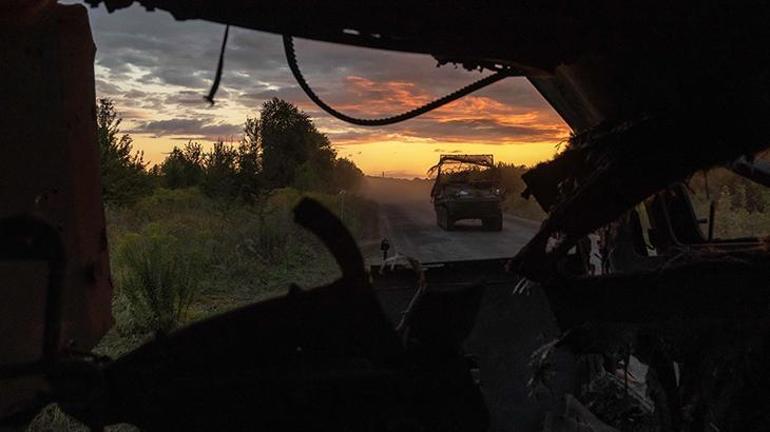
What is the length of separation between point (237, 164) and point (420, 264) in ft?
80.3

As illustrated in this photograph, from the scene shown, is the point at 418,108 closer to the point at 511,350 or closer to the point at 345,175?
the point at 511,350

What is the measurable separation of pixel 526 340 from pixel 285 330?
2342 mm

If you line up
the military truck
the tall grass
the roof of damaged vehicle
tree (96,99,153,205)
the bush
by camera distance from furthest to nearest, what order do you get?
1. the military truck
2. tree (96,99,153,205)
3. the tall grass
4. the bush
5. the roof of damaged vehicle

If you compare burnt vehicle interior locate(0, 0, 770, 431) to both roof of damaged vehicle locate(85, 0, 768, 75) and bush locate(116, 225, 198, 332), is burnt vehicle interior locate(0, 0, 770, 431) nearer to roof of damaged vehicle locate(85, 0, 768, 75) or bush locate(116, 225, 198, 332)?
roof of damaged vehicle locate(85, 0, 768, 75)

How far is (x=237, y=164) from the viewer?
25.1 metres

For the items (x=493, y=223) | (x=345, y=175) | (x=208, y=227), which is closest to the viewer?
(x=208, y=227)

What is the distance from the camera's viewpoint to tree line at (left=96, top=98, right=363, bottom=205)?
2016 cm

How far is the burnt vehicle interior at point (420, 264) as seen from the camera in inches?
32.9

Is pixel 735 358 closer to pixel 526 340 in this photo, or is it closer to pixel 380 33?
pixel 380 33

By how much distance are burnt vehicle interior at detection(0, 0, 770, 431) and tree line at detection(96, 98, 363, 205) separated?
17821mm

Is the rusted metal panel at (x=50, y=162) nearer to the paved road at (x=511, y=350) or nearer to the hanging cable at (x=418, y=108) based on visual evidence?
the hanging cable at (x=418, y=108)

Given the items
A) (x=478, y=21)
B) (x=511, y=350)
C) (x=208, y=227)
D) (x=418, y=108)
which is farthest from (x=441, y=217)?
(x=478, y=21)

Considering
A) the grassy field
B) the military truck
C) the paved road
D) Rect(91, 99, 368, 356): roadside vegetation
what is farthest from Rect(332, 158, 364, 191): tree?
the paved road

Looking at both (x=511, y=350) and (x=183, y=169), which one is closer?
(x=511, y=350)
